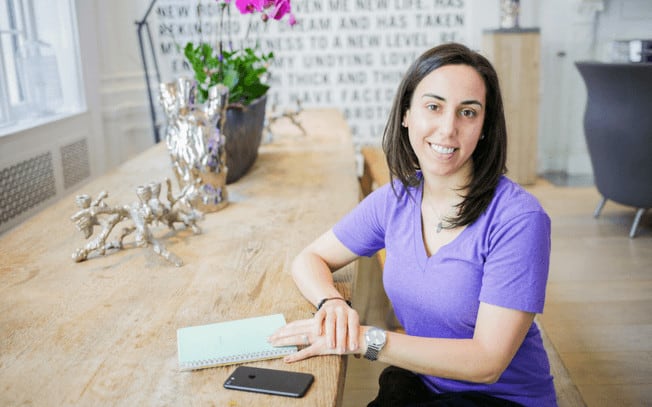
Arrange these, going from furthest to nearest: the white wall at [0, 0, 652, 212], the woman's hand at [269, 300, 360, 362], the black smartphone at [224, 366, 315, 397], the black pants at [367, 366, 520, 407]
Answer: the white wall at [0, 0, 652, 212] < the black pants at [367, 366, 520, 407] < the woman's hand at [269, 300, 360, 362] < the black smartphone at [224, 366, 315, 397]

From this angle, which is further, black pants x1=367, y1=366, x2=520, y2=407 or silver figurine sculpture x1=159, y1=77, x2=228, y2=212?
silver figurine sculpture x1=159, y1=77, x2=228, y2=212

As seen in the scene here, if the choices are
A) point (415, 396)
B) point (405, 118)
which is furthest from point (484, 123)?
point (415, 396)

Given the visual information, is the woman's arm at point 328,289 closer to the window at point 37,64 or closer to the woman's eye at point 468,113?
the woman's eye at point 468,113

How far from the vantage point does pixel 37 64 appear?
133 inches

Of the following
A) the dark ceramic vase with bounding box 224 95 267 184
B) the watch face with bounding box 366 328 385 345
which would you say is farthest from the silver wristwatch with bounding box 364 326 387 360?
the dark ceramic vase with bounding box 224 95 267 184

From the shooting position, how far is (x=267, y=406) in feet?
2.96

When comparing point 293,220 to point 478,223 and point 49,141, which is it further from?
point 49,141

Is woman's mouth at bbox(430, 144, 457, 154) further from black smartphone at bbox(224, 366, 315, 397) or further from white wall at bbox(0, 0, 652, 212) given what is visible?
white wall at bbox(0, 0, 652, 212)

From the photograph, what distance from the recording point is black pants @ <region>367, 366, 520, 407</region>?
122cm

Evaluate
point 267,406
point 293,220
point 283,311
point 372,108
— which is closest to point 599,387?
point 293,220

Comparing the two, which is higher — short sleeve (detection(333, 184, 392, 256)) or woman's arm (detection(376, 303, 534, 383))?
Result: short sleeve (detection(333, 184, 392, 256))

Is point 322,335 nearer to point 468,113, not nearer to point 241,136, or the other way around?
point 468,113

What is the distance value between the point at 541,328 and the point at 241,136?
124cm

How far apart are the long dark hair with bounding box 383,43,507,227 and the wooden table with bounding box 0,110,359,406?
0.34m
